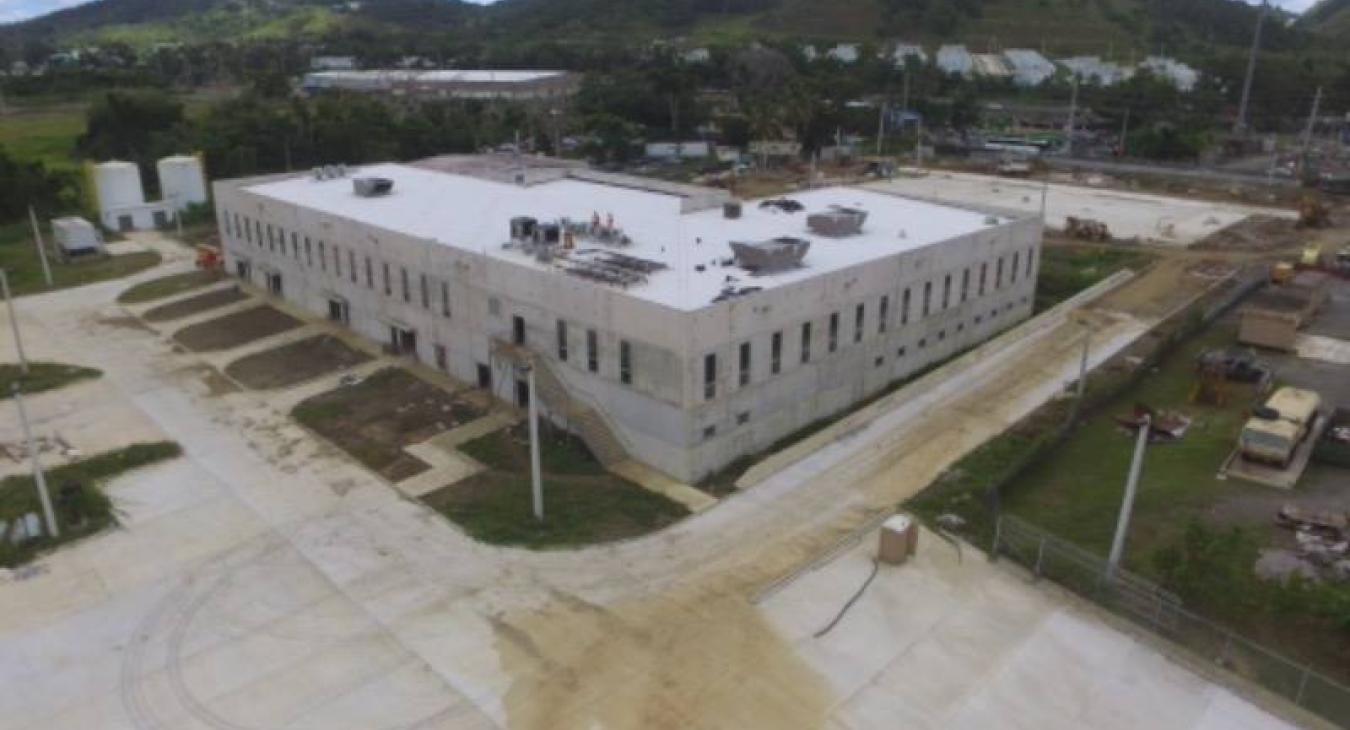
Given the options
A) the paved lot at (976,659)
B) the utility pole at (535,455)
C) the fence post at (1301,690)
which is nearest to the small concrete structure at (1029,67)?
the paved lot at (976,659)

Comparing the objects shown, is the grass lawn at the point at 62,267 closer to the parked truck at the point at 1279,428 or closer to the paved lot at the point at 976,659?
the paved lot at the point at 976,659

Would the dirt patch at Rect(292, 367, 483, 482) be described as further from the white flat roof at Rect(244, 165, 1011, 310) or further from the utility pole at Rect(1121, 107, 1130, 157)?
the utility pole at Rect(1121, 107, 1130, 157)

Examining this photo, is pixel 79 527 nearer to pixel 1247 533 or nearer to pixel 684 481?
pixel 684 481

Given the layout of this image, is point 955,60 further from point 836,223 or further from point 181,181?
point 836,223

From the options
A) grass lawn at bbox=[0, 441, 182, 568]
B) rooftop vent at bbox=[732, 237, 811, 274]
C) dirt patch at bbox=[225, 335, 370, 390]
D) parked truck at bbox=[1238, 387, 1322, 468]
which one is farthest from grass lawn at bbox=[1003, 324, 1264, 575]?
dirt patch at bbox=[225, 335, 370, 390]

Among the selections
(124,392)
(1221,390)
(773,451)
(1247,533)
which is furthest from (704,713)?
(124,392)

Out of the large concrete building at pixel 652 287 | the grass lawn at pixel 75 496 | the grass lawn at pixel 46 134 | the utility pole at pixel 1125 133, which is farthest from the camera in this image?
the utility pole at pixel 1125 133
